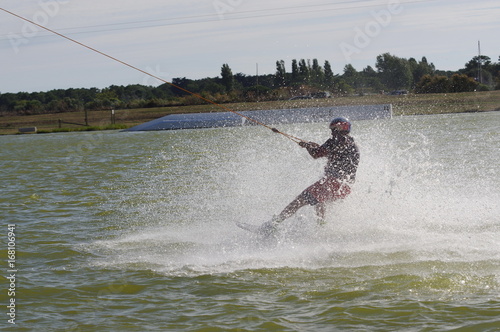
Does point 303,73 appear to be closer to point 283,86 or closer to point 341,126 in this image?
point 283,86

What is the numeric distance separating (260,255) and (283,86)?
54037 millimetres

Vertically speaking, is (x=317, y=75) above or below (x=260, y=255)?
above

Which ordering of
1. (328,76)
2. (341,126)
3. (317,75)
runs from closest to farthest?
(341,126) → (328,76) → (317,75)

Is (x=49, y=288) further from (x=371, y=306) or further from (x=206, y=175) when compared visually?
(x=206, y=175)

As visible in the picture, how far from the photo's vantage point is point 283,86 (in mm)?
62188

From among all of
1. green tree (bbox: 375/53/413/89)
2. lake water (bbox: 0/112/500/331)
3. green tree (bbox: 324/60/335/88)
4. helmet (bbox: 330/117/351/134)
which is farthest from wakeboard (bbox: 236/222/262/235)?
green tree (bbox: 375/53/413/89)

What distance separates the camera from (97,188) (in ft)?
55.2

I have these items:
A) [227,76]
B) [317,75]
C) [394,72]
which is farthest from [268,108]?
[394,72]

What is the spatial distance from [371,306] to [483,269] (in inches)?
70.1

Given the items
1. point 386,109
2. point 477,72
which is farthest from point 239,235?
point 477,72

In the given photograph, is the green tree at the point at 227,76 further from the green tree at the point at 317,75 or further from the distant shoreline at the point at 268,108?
the green tree at the point at 317,75

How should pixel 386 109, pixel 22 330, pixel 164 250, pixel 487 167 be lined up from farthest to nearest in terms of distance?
pixel 386 109, pixel 487 167, pixel 164 250, pixel 22 330

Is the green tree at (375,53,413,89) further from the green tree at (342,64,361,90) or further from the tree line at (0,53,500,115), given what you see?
the green tree at (342,64,361,90)

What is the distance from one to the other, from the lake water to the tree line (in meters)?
36.2
